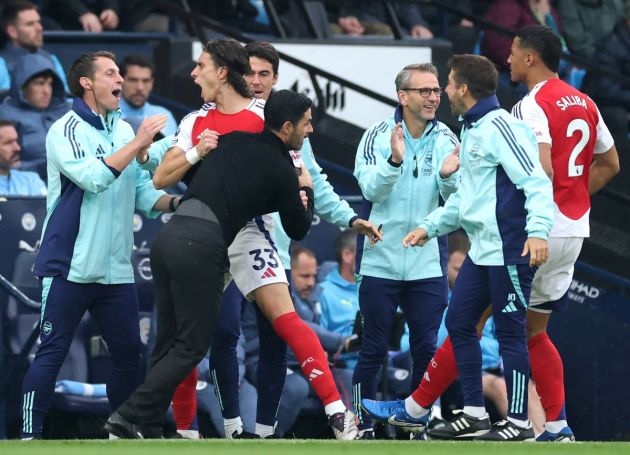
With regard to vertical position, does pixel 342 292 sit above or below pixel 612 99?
below

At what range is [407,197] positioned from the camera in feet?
30.1

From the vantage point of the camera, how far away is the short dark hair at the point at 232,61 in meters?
8.20

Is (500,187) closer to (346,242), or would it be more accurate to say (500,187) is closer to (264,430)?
(264,430)

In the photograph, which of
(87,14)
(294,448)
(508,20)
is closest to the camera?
(294,448)

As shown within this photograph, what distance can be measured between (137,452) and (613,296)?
4.89m

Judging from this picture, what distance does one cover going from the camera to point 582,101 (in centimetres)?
864

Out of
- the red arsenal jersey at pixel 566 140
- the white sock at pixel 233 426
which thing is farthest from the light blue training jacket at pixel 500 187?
the white sock at pixel 233 426

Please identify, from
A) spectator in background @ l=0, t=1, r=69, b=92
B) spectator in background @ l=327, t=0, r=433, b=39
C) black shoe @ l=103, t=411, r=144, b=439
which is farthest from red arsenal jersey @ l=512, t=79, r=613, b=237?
spectator in background @ l=327, t=0, r=433, b=39

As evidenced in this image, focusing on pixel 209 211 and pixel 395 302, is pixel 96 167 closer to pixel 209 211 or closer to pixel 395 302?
pixel 209 211

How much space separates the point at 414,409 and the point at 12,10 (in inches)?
203

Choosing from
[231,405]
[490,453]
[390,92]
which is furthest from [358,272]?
[390,92]

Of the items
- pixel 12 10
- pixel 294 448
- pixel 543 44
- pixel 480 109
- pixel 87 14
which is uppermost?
pixel 87 14

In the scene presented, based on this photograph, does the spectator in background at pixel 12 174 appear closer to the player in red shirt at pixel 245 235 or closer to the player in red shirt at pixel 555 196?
the player in red shirt at pixel 245 235

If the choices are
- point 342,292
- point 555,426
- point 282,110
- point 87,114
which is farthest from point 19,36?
point 555,426
